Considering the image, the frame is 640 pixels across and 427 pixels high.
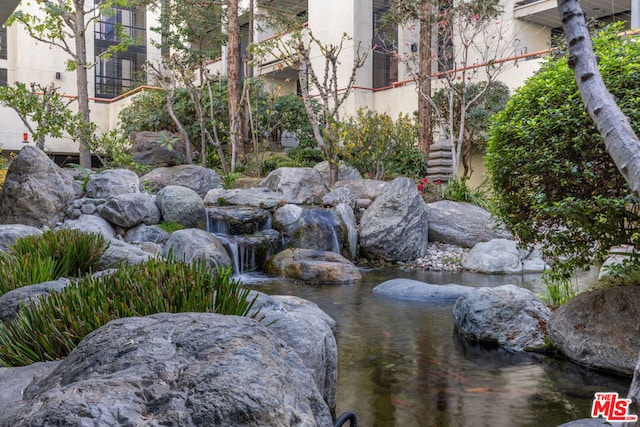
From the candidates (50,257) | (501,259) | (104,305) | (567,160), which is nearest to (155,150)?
(501,259)

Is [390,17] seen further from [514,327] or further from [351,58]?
[514,327]

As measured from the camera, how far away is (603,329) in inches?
211

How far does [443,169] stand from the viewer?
16891 mm

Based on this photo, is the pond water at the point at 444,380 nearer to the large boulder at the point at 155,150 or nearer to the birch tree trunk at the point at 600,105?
the birch tree trunk at the point at 600,105

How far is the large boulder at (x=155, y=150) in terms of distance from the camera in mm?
20422

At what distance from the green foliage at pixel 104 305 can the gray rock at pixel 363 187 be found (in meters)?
11.9

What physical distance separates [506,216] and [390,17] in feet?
50.6

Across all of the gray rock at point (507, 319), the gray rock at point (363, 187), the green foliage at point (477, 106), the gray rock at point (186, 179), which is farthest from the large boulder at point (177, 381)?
the green foliage at point (477, 106)

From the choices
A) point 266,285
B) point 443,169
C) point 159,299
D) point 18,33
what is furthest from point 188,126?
point 159,299

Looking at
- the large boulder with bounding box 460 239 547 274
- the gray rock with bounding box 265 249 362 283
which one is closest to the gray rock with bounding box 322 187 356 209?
the gray rock with bounding box 265 249 362 283

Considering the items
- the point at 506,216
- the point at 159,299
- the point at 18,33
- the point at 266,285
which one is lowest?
the point at 266,285

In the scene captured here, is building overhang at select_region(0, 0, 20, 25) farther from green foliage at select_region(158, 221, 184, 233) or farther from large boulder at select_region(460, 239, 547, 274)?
large boulder at select_region(460, 239, 547, 274)

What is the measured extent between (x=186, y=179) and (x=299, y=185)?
3695mm

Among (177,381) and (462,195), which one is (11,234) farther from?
(462,195)
